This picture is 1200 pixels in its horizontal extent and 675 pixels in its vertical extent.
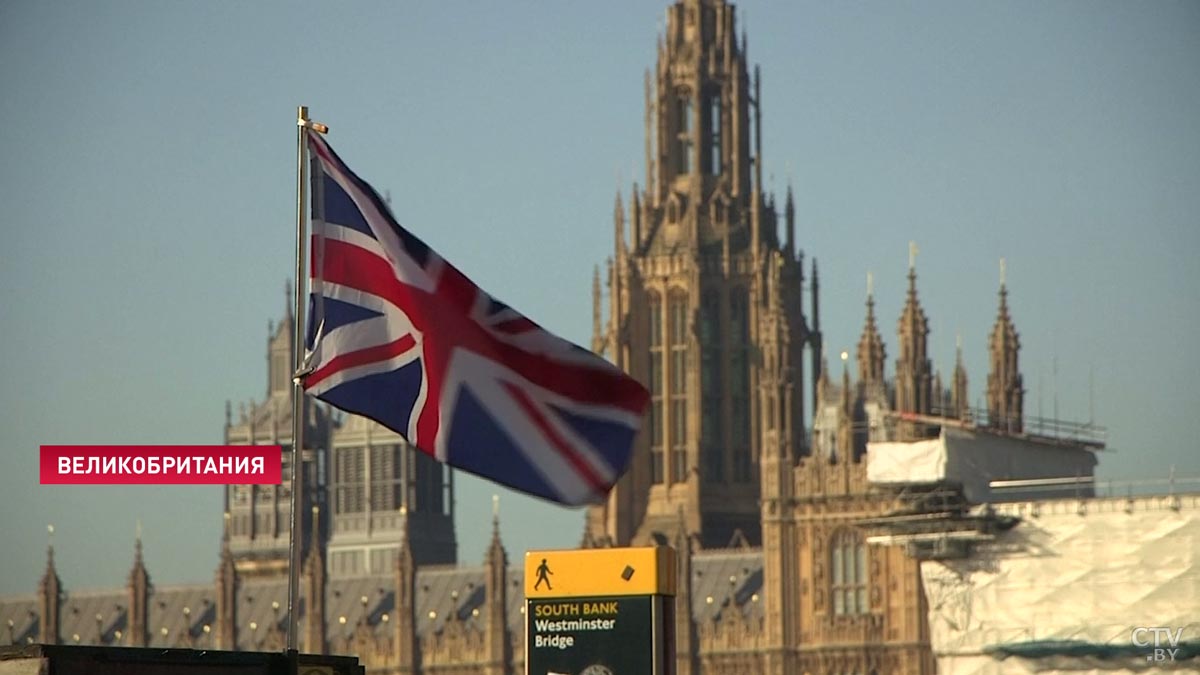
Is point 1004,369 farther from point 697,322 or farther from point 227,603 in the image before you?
point 227,603

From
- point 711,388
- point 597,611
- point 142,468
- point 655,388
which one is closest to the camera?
point 597,611

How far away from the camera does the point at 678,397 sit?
130 m

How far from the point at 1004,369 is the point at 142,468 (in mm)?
70444

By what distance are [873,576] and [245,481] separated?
6983cm

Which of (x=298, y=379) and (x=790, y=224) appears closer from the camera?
(x=298, y=379)

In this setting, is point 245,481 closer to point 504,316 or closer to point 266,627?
point 504,316

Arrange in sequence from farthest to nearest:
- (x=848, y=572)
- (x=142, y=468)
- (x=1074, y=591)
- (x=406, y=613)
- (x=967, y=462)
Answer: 1. (x=406, y=613)
2. (x=848, y=572)
3. (x=967, y=462)
4. (x=1074, y=591)
5. (x=142, y=468)

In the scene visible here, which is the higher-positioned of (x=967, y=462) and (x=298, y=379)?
(x=967, y=462)

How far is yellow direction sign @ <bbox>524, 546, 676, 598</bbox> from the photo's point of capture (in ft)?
114

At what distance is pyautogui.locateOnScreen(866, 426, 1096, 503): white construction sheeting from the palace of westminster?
3.72 m

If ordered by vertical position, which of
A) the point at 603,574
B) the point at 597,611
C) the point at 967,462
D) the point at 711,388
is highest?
the point at 711,388

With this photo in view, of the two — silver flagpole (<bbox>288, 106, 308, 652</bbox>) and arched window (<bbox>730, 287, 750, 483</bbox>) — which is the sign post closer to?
silver flagpole (<bbox>288, 106, 308, 652</bbox>)

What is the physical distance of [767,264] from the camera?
129875mm

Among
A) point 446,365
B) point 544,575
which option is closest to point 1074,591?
point 544,575
